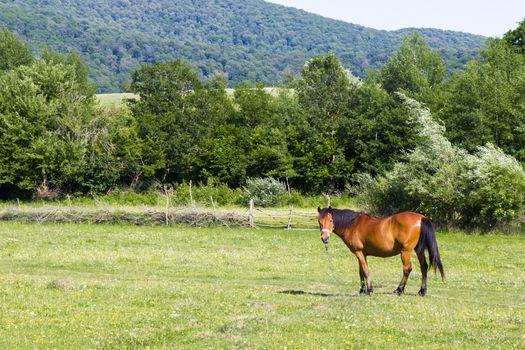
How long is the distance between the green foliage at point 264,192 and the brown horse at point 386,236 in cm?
4158

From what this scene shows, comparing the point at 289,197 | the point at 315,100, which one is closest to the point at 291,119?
the point at 315,100

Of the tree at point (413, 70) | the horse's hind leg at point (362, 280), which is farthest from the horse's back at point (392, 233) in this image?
the tree at point (413, 70)

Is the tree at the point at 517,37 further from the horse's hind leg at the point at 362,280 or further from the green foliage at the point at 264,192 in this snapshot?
the horse's hind leg at the point at 362,280

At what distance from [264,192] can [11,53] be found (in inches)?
1859

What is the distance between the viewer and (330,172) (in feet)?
212

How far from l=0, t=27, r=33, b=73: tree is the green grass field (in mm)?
62260

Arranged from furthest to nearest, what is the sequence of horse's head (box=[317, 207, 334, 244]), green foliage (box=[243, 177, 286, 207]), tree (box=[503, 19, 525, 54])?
1. tree (box=[503, 19, 525, 54])
2. green foliage (box=[243, 177, 286, 207])
3. horse's head (box=[317, 207, 334, 244])

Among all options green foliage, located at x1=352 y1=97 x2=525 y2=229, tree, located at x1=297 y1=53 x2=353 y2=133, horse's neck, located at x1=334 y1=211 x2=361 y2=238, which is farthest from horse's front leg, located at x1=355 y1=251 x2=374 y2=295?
tree, located at x1=297 y1=53 x2=353 y2=133

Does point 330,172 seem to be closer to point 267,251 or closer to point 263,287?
point 267,251

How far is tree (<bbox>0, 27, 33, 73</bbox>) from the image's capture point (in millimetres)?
88000

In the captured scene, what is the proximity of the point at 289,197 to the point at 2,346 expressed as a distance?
4923 centimetres

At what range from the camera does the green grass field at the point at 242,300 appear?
1259 cm

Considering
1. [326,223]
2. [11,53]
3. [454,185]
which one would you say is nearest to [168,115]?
[11,53]

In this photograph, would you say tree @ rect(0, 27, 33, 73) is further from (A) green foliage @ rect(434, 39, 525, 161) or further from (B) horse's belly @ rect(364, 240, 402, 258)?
(B) horse's belly @ rect(364, 240, 402, 258)
